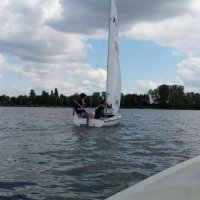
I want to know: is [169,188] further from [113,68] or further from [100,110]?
[113,68]

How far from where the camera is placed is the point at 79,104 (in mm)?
29969

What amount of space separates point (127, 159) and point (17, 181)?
207 inches

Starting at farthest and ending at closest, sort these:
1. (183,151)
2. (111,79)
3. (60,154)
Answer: (111,79) < (183,151) < (60,154)

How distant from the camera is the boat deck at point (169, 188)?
6055 millimetres

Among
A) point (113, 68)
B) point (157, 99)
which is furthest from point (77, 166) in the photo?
point (157, 99)

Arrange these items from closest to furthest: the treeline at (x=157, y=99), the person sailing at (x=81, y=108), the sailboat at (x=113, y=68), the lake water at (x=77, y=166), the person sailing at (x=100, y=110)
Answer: the lake water at (x=77, y=166)
the person sailing at (x=81, y=108)
the person sailing at (x=100, y=110)
the sailboat at (x=113, y=68)
the treeline at (x=157, y=99)

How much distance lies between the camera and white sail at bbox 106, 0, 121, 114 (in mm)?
33625

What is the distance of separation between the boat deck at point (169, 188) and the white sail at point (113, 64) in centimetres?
2561

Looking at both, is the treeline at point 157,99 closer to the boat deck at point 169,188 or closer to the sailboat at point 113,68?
the sailboat at point 113,68

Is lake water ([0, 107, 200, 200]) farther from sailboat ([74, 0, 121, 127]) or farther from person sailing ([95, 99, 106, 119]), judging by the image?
sailboat ([74, 0, 121, 127])

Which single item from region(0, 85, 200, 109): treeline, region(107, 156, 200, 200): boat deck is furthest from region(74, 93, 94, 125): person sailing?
region(0, 85, 200, 109): treeline

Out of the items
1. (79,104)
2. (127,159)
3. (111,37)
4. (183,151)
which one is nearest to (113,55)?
(111,37)

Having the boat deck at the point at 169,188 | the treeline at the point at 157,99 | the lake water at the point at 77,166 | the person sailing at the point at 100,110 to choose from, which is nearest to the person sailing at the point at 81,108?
the person sailing at the point at 100,110

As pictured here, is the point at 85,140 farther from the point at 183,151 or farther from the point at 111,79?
the point at 111,79
